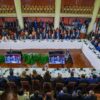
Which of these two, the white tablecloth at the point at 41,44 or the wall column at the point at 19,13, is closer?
the white tablecloth at the point at 41,44

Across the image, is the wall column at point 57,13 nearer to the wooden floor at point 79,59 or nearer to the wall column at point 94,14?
the wall column at point 94,14

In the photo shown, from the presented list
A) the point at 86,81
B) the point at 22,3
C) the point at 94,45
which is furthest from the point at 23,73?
the point at 22,3

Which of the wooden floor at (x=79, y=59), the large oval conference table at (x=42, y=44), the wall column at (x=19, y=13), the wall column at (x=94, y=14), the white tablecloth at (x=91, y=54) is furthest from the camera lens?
the wall column at (x=94, y=14)

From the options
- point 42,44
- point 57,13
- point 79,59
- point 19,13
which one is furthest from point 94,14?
point 19,13

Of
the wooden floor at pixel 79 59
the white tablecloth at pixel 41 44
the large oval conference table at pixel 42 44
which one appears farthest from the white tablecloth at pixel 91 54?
the white tablecloth at pixel 41 44

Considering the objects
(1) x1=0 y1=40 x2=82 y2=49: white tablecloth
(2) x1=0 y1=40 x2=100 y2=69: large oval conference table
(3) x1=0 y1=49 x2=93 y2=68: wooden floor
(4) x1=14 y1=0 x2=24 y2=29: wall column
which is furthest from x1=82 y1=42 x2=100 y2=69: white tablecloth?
(4) x1=14 y1=0 x2=24 y2=29: wall column

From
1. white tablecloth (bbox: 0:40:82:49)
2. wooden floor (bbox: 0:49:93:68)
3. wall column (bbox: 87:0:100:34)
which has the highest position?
Result: wall column (bbox: 87:0:100:34)

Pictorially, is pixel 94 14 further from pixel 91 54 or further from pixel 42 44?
pixel 91 54

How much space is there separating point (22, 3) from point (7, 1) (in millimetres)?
1418

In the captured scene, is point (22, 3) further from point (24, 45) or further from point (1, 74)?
point (1, 74)

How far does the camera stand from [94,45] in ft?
61.0

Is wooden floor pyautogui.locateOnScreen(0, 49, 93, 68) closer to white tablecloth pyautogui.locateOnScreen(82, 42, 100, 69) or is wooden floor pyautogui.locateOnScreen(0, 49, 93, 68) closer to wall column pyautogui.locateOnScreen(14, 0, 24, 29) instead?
white tablecloth pyautogui.locateOnScreen(82, 42, 100, 69)

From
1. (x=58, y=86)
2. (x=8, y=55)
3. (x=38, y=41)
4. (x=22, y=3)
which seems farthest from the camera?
(x=22, y=3)

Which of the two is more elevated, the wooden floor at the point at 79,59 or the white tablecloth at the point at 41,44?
the white tablecloth at the point at 41,44
